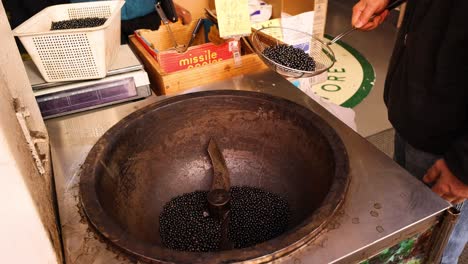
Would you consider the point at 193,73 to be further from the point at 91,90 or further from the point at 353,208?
the point at 353,208

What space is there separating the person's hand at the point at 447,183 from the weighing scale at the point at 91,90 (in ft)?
2.95

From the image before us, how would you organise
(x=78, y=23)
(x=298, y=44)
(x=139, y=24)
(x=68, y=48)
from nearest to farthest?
(x=68, y=48) < (x=78, y=23) < (x=298, y=44) < (x=139, y=24)

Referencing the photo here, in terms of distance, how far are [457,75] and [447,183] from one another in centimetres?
28

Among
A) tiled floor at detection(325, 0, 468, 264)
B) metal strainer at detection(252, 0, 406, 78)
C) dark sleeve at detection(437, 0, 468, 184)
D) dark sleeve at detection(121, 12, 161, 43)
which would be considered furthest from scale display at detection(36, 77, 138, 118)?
tiled floor at detection(325, 0, 468, 264)

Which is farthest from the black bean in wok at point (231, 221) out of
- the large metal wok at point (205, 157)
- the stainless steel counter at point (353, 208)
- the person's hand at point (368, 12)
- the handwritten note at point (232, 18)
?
the person's hand at point (368, 12)

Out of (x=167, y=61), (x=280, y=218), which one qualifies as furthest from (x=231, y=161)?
(x=167, y=61)

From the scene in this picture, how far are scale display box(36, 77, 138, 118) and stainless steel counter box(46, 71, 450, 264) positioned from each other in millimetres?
106

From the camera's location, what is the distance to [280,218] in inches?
36.7

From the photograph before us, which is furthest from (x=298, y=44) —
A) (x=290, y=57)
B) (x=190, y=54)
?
(x=190, y=54)

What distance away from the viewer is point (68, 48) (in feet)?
3.56

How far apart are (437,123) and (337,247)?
505mm

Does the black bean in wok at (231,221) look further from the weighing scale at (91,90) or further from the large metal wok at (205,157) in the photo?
the weighing scale at (91,90)

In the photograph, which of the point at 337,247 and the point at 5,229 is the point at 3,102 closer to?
the point at 5,229

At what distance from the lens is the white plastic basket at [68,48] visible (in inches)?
41.4
